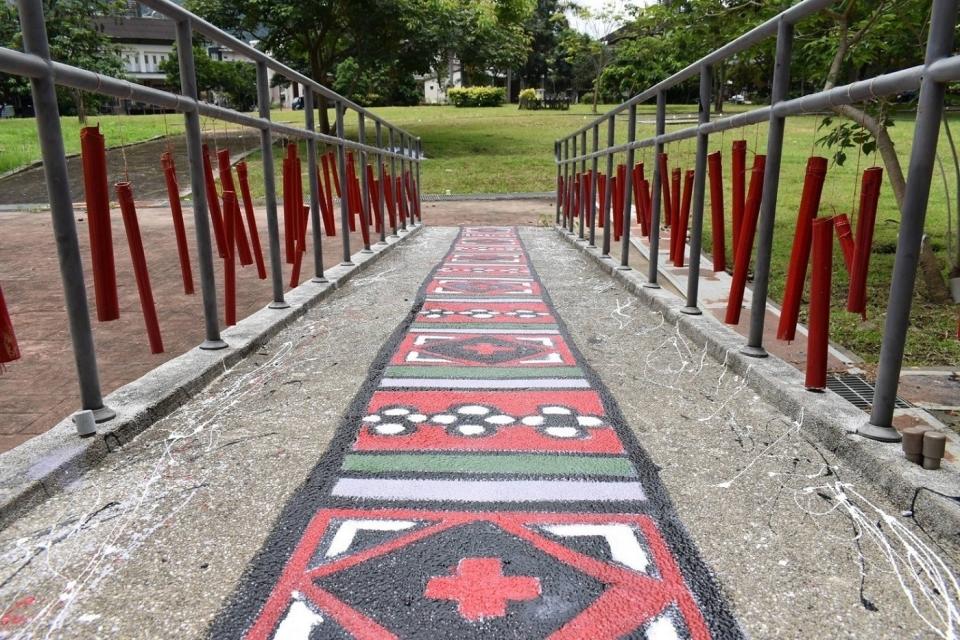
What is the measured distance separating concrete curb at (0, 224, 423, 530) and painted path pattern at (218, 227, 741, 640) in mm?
682

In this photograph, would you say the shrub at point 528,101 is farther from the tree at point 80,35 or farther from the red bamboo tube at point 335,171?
the red bamboo tube at point 335,171

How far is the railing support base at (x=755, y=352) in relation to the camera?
10.6ft

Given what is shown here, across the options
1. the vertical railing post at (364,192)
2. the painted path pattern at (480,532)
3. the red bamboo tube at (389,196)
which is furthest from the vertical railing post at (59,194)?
the red bamboo tube at (389,196)

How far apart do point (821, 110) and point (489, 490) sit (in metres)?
1.90

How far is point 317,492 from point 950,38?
217cm

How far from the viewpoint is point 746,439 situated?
2529 millimetres

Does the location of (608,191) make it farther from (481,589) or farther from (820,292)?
(481,589)

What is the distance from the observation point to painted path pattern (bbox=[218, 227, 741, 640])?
5.08 ft

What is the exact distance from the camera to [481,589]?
1.65 metres

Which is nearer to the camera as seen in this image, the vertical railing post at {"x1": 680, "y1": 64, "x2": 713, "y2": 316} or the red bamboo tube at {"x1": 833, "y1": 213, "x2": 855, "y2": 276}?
the red bamboo tube at {"x1": 833, "y1": 213, "x2": 855, "y2": 276}

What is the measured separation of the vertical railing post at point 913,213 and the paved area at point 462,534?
0.28 metres

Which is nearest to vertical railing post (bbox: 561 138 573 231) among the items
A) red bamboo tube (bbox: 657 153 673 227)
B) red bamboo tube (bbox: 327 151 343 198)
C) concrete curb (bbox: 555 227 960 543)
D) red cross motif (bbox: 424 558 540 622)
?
red bamboo tube (bbox: 327 151 343 198)

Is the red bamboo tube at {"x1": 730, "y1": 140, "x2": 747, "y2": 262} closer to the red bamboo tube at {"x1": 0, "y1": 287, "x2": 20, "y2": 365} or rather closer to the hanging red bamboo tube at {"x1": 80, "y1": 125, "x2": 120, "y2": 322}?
the hanging red bamboo tube at {"x1": 80, "y1": 125, "x2": 120, "y2": 322}

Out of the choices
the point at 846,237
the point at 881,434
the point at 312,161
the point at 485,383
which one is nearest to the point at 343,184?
the point at 312,161
